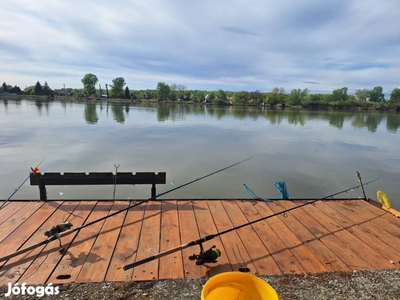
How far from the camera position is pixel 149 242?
2729 mm

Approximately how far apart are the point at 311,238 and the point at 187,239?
151 centimetres

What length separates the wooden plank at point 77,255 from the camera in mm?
2148

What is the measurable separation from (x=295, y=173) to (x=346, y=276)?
21.7 feet

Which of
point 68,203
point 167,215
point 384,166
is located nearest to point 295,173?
point 384,166

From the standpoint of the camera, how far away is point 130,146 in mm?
12172

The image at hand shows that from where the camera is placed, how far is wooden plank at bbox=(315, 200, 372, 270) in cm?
253

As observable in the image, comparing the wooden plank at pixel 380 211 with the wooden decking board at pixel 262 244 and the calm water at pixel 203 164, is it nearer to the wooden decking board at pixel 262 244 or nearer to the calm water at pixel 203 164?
the wooden decking board at pixel 262 244

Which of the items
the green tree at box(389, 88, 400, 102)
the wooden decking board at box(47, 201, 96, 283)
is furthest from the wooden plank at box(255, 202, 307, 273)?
the green tree at box(389, 88, 400, 102)

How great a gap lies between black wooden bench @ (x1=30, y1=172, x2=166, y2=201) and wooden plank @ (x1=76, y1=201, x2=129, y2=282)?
65 cm

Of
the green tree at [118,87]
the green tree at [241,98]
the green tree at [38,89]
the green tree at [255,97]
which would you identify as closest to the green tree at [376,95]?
the green tree at [255,97]

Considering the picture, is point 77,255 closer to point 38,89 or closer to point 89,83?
point 38,89

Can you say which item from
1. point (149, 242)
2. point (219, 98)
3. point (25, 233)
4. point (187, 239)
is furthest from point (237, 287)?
point (219, 98)

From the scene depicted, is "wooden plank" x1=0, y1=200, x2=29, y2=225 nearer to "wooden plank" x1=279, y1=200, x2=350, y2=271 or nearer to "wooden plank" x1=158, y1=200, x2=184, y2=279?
"wooden plank" x1=158, y1=200, x2=184, y2=279

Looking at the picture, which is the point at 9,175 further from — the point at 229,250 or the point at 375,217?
the point at 375,217
